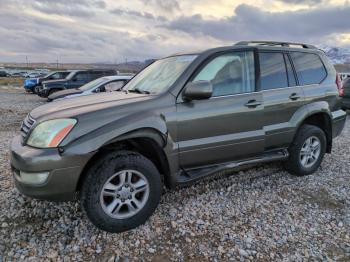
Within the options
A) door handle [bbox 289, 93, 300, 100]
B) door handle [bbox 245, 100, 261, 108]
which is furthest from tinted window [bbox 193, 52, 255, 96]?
door handle [bbox 289, 93, 300, 100]

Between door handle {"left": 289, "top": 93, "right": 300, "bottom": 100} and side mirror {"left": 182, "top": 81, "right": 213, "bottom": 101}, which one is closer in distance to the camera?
side mirror {"left": 182, "top": 81, "right": 213, "bottom": 101}

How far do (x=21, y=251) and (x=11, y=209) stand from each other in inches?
33.3

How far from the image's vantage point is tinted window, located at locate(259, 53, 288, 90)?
4.05m

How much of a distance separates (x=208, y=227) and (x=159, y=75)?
191 cm

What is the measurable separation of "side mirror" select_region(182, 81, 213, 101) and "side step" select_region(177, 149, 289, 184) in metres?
0.83

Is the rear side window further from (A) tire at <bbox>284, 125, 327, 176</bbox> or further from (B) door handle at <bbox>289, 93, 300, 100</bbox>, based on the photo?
(A) tire at <bbox>284, 125, 327, 176</bbox>

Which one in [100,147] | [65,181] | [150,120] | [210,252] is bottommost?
[210,252]

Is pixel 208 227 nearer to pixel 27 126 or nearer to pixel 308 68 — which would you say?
pixel 27 126

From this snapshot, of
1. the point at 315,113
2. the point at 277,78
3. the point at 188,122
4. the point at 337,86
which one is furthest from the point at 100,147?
the point at 337,86

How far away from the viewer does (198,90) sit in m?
3.22

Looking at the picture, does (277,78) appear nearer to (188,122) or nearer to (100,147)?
(188,122)

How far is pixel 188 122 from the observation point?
11.0 feet

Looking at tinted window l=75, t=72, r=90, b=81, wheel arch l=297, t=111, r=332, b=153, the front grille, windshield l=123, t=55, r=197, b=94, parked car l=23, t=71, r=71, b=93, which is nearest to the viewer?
the front grille

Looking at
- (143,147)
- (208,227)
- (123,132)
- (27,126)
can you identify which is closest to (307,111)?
(208,227)
